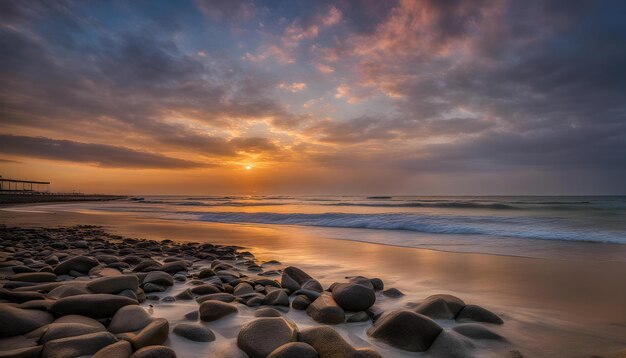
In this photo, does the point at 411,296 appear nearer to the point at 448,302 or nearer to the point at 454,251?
the point at 448,302

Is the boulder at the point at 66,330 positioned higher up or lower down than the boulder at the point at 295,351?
higher up

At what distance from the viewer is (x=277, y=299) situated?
125 inches

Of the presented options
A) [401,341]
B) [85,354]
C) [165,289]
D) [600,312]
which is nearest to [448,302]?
[401,341]

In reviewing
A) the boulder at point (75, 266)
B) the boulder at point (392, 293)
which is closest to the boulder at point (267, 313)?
the boulder at point (392, 293)

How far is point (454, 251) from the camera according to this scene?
6879 mm

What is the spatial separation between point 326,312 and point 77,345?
70.3 inches

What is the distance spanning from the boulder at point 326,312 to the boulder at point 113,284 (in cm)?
177

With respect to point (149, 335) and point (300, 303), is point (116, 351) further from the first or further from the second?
point (300, 303)

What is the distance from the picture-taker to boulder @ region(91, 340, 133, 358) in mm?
1792

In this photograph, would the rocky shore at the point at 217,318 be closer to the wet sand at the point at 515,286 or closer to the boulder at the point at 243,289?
the boulder at the point at 243,289

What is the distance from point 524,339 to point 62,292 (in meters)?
4.00

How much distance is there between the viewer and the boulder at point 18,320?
6.94ft

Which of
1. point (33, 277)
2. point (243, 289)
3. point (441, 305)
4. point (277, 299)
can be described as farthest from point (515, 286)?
point (33, 277)

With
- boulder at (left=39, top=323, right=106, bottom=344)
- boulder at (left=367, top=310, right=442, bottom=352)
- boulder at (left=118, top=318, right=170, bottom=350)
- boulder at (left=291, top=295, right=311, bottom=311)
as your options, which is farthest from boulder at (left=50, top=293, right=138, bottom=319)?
boulder at (left=367, top=310, right=442, bottom=352)
